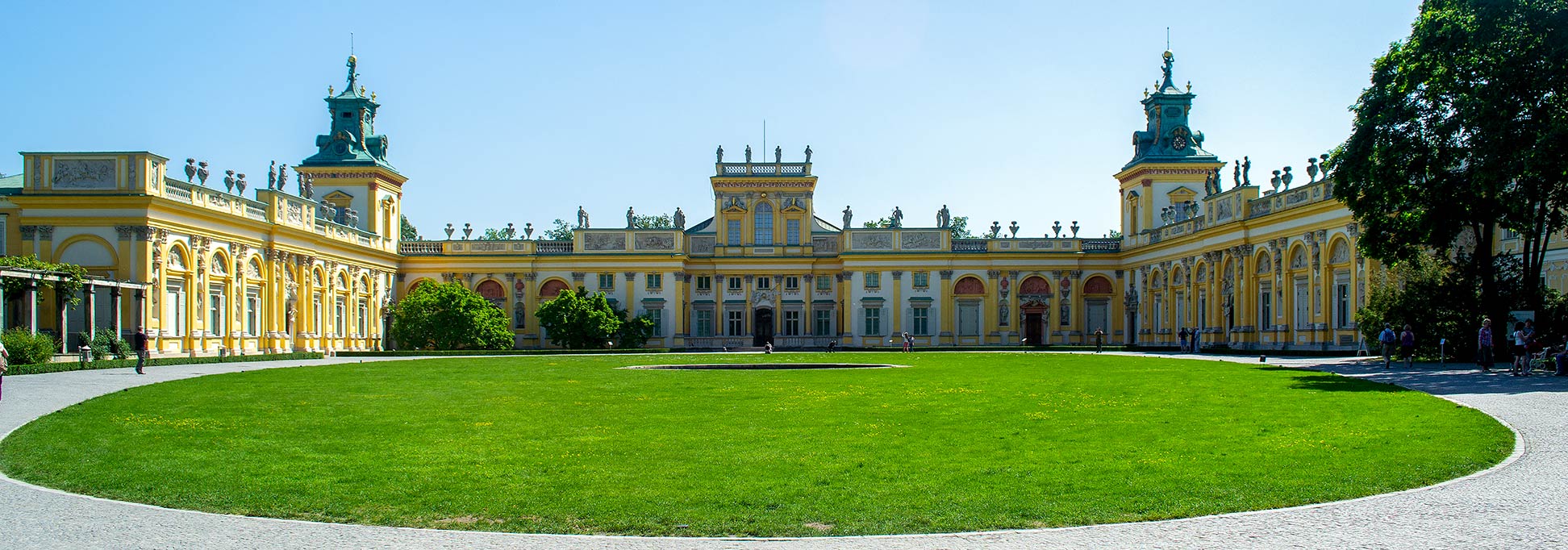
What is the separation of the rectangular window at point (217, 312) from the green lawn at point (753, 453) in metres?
24.5

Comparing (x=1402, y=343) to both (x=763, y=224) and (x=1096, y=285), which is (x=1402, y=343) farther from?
(x=763, y=224)

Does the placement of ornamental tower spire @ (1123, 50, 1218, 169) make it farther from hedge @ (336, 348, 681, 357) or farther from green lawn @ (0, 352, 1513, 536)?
green lawn @ (0, 352, 1513, 536)

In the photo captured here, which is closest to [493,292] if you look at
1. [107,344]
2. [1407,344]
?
[107,344]

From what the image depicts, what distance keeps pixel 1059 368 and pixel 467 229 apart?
46749 mm

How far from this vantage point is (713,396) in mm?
22141

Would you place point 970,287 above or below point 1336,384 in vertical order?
above

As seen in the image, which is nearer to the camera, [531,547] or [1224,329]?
[531,547]

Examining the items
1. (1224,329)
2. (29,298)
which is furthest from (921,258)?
(29,298)

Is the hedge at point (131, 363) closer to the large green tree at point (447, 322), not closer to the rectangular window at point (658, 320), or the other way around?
the large green tree at point (447, 322)

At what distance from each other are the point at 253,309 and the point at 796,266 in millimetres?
31324

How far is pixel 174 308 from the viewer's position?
43.1 metres

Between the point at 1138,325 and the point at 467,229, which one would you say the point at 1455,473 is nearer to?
the point at 1138,325

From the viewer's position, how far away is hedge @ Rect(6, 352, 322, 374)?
30.6 meters

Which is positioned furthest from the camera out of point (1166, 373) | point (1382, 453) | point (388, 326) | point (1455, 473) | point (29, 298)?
point (388, 326)
